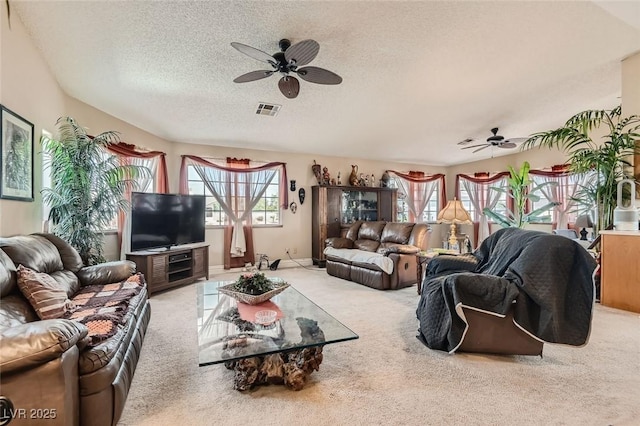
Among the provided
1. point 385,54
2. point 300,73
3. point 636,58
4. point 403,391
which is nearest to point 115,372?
point 403,391

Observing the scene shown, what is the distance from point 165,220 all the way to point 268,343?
326 cm

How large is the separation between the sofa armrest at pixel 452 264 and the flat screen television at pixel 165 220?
3.54 m

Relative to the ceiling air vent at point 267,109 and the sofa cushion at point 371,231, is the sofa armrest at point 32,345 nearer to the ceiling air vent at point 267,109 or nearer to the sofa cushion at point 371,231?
the ceiling air vent at point 267,109

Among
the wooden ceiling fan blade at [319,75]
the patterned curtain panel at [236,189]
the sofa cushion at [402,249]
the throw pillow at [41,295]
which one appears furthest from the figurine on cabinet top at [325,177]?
the throw pillow at [41,295]

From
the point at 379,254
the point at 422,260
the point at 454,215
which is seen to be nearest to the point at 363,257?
the point at 379,254

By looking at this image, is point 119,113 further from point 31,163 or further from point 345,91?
point 345,91

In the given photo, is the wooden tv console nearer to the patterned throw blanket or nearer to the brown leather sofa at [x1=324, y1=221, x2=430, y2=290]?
the patterned throw blanket

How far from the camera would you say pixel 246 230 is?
19.1ft

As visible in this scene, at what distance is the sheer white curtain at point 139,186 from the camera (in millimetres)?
4175

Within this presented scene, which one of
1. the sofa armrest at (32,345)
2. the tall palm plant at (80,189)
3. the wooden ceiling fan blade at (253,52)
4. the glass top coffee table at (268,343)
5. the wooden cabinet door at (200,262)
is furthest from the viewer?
the wooden cabinet door at (200,262)

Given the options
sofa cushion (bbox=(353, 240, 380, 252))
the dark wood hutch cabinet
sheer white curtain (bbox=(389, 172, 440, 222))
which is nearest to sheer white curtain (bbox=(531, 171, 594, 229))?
sheer white curtain (bbox=(389, 172, 440, 222))

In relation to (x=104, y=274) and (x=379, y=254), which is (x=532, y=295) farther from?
(x=104, y=274)

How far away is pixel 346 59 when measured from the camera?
10.2 feet

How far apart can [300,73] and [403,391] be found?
2609 mm
